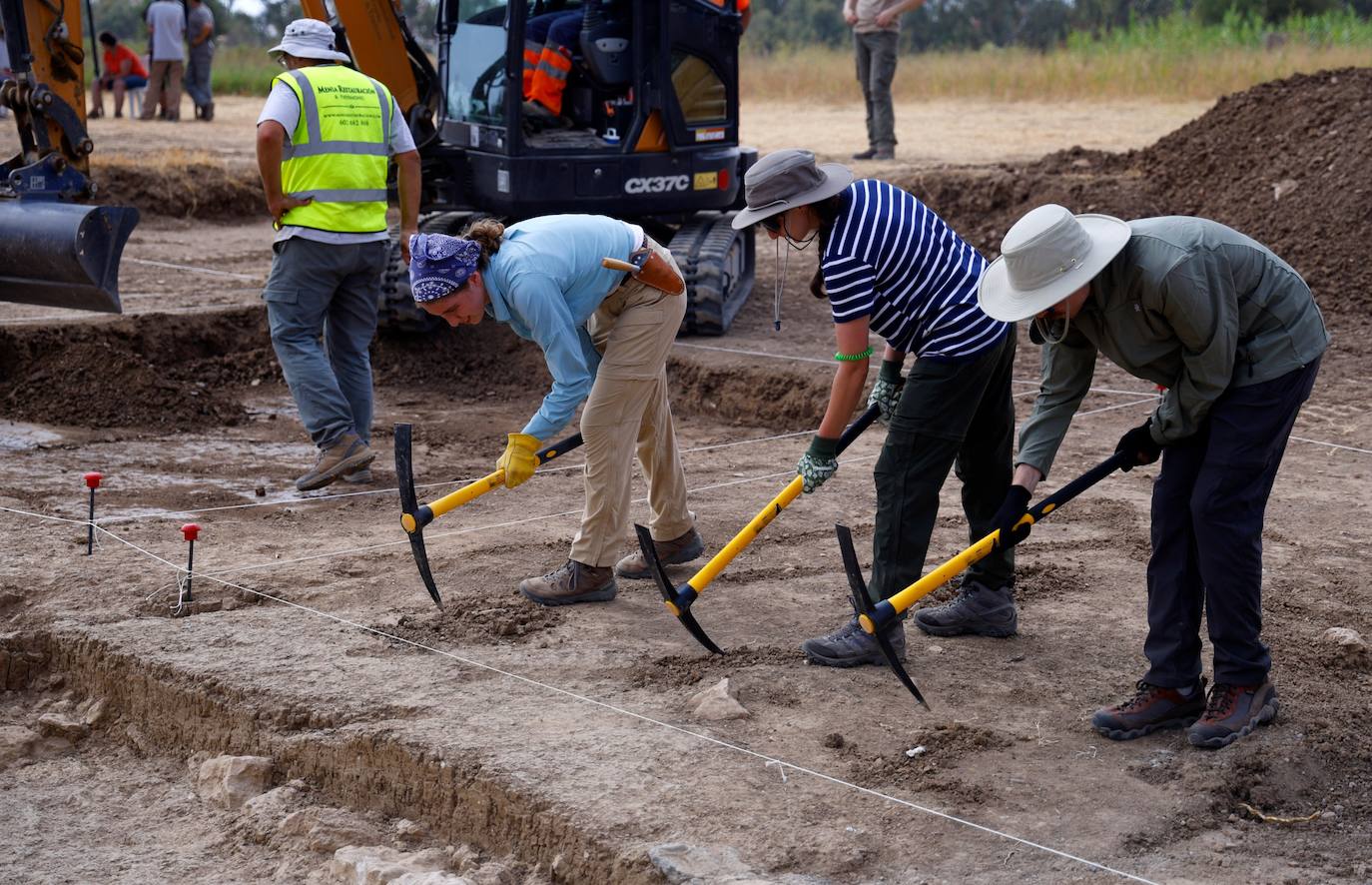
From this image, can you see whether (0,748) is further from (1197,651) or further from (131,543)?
(1197,651)

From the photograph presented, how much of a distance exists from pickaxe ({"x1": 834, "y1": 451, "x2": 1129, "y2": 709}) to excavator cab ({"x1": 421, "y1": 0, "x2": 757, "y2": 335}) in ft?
17.7

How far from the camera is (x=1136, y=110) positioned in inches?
724

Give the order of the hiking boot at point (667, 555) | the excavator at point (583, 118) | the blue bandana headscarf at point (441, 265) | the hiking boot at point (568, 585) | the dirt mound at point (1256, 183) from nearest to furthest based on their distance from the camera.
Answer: the blue bandana headscarf at point (441, 265) → the hiking boot at point (568, 585) → the hiking boot at point (667, 555) → the excavator at point (583, 118) → the dirt mound at point (1256, 183)

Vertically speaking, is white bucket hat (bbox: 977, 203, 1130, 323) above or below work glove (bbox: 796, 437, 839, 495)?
above

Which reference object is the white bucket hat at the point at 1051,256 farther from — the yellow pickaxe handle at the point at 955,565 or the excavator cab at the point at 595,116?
the excavator cab at the point at 595,116

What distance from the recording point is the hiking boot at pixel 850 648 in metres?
4.68

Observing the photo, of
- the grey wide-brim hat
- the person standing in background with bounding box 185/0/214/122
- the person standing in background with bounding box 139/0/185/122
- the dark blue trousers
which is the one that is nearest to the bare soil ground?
the dark blue trousers

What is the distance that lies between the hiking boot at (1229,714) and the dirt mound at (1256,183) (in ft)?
18.0

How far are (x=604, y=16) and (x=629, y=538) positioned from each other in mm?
4509

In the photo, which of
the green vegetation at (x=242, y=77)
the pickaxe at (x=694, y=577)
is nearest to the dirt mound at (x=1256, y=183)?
the pickaxe at (x=694, y=577)

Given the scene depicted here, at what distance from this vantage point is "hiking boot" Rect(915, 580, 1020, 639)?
4957 mm

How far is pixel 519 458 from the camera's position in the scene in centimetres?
472

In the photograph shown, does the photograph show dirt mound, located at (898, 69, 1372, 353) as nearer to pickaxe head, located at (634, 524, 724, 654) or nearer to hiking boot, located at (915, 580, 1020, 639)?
hiking boot, located at (915, 580, 1020, 639)

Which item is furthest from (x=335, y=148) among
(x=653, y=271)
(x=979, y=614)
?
(x=979, y=614)
